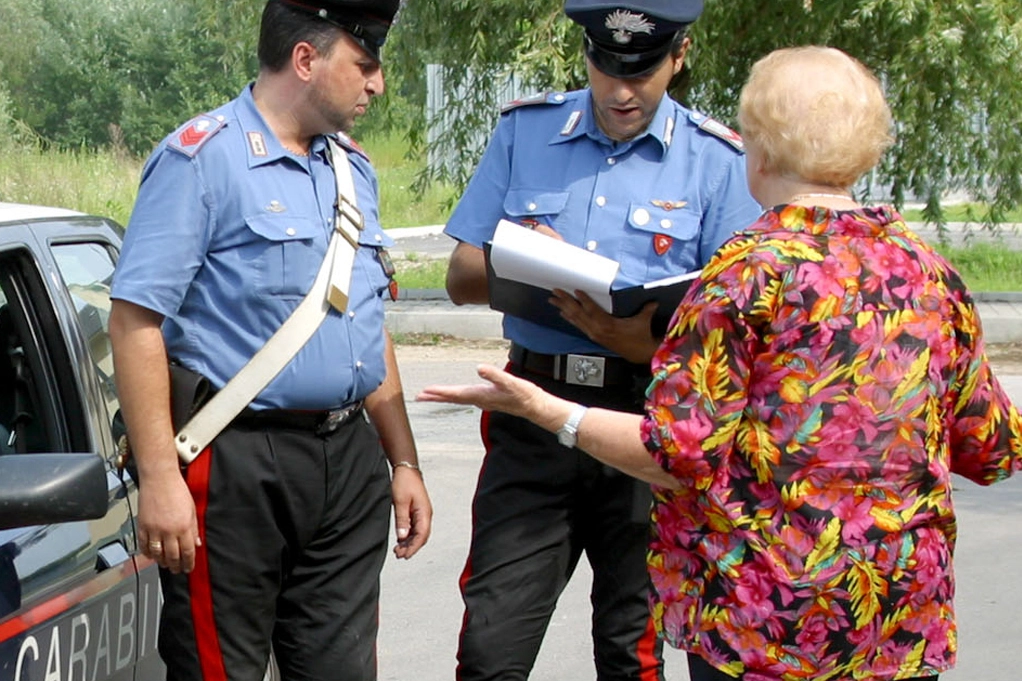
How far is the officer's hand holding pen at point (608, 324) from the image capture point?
302 cm

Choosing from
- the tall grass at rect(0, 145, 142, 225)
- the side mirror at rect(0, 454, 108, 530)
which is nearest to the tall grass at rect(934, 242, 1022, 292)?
the tall grass at rect(0, 145, 142, 225)

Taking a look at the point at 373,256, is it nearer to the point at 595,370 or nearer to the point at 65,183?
the point at 595,370

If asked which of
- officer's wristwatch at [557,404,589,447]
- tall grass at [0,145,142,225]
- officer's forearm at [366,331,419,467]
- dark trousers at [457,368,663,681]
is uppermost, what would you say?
officer's wristwatch at [557,404,589,447]

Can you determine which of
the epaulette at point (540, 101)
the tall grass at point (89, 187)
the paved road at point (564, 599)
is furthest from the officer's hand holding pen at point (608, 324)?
the tall grass at point (89, 187)

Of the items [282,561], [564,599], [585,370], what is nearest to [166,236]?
[282,561]

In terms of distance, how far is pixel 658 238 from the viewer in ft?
10.6

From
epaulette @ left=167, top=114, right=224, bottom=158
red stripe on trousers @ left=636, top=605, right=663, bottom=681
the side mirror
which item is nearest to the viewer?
the side mirror

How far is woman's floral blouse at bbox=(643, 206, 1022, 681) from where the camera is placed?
2322 millimetres

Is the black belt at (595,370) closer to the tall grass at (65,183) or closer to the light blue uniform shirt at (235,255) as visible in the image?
the light blue uniform shirt at (235,255)

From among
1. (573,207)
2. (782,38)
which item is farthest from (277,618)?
(782,38)

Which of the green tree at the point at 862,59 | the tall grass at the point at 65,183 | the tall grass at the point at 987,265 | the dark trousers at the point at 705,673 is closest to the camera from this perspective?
the dark trousers at the point at 705,673

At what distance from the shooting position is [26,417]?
317 centimetres

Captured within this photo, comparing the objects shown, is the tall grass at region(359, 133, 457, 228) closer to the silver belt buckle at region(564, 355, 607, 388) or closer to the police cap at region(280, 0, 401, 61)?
the silver belt buckle at region(564, 355, 607, 388)

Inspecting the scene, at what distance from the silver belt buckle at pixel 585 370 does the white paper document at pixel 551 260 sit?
297 mm
